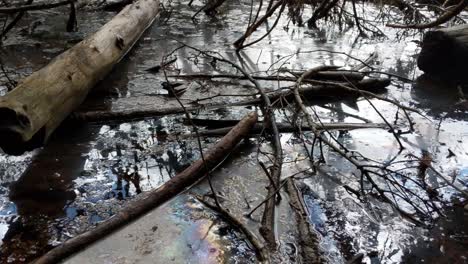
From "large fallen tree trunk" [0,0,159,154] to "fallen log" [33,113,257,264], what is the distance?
0.85m

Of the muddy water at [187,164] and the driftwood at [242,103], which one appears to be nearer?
the muddy water at [187,164]

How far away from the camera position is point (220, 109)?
15.6ft

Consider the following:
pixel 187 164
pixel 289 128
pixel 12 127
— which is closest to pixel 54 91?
pixel 12 127

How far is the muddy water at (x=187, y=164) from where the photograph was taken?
9.78ft

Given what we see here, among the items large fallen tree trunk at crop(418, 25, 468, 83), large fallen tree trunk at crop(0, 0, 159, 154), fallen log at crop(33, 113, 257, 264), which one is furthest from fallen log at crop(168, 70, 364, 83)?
fallen log at crop(33, 113, 257, 264)

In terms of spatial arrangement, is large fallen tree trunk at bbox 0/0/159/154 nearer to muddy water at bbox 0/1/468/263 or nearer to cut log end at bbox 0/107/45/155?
cut log end at bbox 0/107/45/155

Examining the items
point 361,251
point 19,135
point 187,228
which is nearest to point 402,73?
point 361,251

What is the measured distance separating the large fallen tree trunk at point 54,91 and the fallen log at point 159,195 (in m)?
0.85

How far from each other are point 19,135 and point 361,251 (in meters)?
2.36

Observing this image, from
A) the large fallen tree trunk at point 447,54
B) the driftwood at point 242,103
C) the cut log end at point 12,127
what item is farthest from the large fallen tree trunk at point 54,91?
the large fallen tree trunk at point 447,54

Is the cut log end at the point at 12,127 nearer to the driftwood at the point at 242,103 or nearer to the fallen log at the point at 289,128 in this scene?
the driftwood at the point at 242,103

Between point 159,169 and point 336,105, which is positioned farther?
point 336,105

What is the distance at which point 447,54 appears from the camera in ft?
A: 19.5

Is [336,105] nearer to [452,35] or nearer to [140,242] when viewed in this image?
[452,35]
